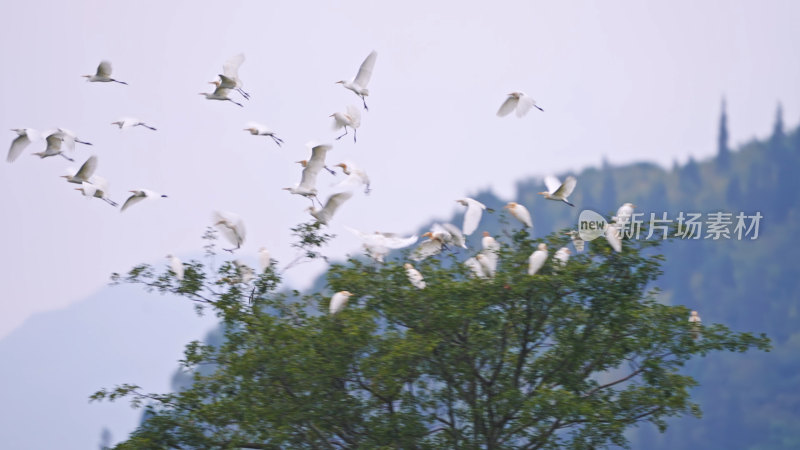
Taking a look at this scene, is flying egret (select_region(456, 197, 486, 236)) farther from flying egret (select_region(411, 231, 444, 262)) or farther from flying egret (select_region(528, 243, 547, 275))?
flying egret (select_region(528, 243, 547, 275))

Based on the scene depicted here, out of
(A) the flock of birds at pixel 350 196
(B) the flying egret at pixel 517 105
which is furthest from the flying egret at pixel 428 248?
(B) the flying egret at pixel 517 105

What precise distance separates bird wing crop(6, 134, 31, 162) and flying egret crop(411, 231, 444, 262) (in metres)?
4.58

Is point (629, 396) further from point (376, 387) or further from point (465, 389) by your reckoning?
point (376, 387)

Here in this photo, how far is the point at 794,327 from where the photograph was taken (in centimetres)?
7675

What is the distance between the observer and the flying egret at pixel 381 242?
956 centimetres

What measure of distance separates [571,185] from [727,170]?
280ft

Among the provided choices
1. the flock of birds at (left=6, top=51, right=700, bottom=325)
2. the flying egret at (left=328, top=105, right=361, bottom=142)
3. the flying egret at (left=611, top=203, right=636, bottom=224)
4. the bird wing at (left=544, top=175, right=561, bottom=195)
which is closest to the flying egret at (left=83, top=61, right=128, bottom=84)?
the flock of birds at (left=6, top=51, right=700, bottom=325)

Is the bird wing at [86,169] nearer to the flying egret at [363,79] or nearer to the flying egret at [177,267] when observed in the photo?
the flying egret at [177,267]

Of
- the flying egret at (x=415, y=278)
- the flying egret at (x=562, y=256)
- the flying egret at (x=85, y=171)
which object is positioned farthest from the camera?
the flying egret at (x=85, y=171)

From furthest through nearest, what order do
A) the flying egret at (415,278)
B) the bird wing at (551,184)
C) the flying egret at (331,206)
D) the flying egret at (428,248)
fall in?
the bird wing at (551,184)
the flying egret at (331,206)
the flying egret at (428,248)
the flying egret at (415,278)

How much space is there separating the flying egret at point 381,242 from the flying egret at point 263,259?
94 centimetres

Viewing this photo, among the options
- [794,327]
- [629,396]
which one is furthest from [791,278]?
[629,396]

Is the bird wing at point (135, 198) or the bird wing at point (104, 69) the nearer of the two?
the bird wing at point (135, 198)

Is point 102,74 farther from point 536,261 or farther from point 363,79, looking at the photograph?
point 536,261
